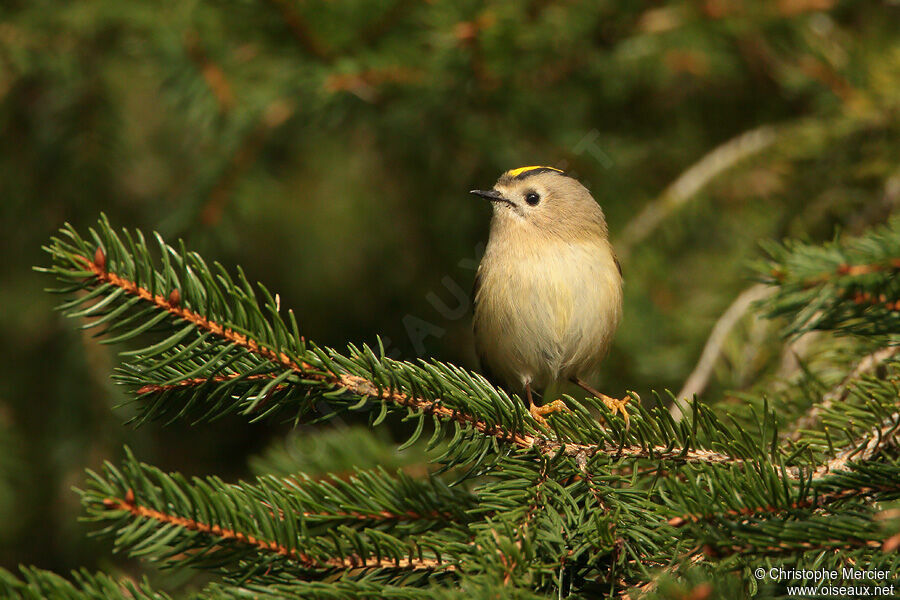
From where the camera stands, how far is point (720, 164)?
264 centimetres

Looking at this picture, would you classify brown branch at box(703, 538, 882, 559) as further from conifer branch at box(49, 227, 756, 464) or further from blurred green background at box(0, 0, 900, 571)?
blurred green background at box(0, 0, 900, 571)

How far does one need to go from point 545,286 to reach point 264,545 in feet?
4.61

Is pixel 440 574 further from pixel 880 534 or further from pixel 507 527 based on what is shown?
pixel 880 534

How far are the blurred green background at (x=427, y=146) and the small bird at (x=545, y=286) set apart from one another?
130 mm

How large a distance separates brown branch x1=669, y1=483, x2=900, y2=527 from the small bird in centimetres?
104

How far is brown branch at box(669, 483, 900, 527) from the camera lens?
3.69 ft

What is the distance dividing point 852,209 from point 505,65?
1.19 meters

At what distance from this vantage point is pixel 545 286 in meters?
2.42

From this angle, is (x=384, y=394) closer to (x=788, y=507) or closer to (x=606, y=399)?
(x=788, y=507)

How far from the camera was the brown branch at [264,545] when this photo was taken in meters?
1.14

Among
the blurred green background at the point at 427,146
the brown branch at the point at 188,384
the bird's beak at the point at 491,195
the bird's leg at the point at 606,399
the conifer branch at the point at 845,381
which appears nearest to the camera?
the brown branch at the point at 188,384

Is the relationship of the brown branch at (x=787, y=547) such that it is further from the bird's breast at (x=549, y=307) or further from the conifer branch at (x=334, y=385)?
the bird's breast at (x=549, y=307)

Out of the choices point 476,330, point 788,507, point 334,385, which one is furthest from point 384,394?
point 476,330

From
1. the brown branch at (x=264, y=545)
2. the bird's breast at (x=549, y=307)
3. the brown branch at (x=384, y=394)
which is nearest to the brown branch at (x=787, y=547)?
the brown branch at (x=384, y=394)
